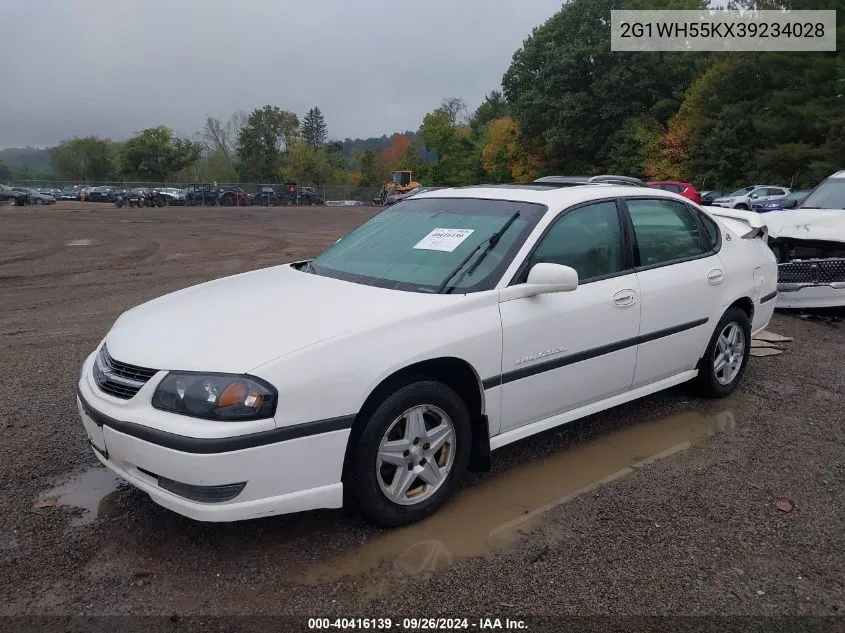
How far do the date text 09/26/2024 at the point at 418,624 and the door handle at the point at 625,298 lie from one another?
6.72ft

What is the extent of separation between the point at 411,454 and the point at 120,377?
1.40 metres

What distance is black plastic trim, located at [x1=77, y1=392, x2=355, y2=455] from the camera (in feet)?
9.04

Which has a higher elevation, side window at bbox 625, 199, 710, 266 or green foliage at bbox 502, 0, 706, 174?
green foliage at bbox 502, 0, 706, 174

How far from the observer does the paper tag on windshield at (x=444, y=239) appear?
3902mm

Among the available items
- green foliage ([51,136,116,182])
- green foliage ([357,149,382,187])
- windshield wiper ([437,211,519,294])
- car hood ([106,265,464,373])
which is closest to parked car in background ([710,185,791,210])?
windshield wiper ([437,211,519,294])

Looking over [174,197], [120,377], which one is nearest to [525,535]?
[120,377]

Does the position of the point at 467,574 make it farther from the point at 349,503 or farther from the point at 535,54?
the point at 535,54

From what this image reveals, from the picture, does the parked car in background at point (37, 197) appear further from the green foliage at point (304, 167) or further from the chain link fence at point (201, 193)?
the green foliage at point (304, 167)

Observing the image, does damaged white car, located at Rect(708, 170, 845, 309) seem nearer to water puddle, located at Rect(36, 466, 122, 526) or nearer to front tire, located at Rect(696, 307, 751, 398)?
front tire, located at Rect(696, 307, 751, 398)

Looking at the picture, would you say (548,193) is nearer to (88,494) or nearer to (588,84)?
(88,494)

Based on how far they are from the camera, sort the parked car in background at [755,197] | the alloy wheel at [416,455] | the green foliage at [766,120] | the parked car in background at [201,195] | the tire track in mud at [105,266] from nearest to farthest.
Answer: the alloy wheel at [416,455]
the tire track in mud at [105,266]
the parked car in background at [755,197]
the green foliage at [766,120]
the parked car in background at [201,195]

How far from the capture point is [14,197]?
153ft

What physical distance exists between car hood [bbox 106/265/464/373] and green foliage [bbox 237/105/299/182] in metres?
80.8

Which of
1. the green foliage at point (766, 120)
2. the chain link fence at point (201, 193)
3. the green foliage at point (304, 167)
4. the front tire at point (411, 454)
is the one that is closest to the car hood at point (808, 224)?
the front tire at point (411, 454)
